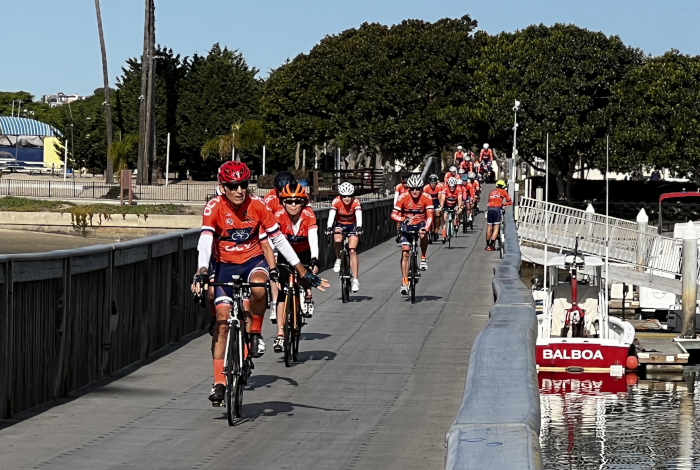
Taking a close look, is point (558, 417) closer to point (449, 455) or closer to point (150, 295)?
point (150, 295)

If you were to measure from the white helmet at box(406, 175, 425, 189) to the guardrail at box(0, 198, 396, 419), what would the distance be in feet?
20.4

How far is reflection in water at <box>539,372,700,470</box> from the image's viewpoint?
2203 cm

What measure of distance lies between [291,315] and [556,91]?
6802 centimetres

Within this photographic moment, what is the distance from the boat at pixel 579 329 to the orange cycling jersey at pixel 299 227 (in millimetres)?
15170

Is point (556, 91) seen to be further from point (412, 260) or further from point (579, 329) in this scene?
point (412, 260)

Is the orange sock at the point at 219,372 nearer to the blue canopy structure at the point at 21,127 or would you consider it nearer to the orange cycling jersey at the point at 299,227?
the orange cycling jersey at the point at 299,227

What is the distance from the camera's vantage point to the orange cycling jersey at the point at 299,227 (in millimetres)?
15086

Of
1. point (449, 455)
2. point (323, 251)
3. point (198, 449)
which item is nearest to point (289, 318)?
point (198, 449)

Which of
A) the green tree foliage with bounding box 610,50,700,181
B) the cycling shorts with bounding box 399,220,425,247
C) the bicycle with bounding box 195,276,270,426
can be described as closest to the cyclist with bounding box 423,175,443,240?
the cycling shorts with bounding box 399,220,425,247

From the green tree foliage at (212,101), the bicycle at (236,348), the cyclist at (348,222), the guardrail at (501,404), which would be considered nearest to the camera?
the guardrail at (501,404)

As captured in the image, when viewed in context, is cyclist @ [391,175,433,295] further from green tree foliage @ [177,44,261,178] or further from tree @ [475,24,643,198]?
green tree foliage @ [177,44,261,178]

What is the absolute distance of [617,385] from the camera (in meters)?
31.0

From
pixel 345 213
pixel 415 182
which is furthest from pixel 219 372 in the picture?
pixel 415 182

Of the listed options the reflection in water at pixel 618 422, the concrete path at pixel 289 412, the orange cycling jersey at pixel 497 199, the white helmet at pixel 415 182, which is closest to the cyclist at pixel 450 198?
the orange cycling jersey at pixel 497 199
